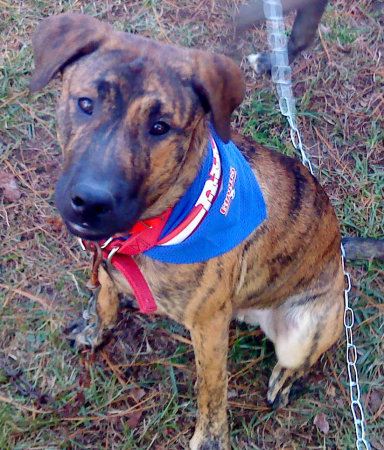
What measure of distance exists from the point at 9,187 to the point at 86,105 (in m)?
2.25

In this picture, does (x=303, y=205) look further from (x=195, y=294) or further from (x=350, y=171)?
(x=350, y=171)

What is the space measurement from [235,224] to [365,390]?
1998 mm

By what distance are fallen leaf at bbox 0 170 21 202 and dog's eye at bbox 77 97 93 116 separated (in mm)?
2180

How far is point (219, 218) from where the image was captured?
263 centimetres

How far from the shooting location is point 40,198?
4.17 metres

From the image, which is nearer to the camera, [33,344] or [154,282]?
[154,282]

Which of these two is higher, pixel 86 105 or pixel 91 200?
pixel 86 105

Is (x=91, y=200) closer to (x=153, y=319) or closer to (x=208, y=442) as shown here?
(x=153, y=319)

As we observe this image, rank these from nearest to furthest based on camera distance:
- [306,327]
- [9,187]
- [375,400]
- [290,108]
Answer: [306,327], [375,400], [9,187], [290,108]

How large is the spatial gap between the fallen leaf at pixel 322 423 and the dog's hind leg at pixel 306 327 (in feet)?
1.48

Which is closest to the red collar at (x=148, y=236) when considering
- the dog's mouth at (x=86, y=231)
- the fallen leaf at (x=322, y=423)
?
the dog's mouth at (x=86, y=231)

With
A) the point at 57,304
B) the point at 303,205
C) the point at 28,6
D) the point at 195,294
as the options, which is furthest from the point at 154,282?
the point at 28,6

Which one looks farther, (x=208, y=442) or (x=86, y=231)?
(x=208, y=442)

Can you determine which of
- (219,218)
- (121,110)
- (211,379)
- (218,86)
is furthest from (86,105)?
(211,379)
